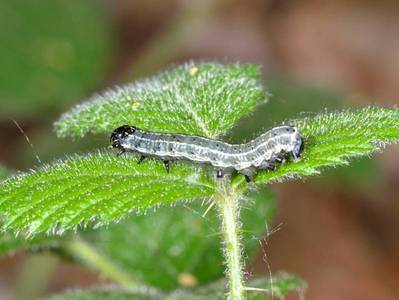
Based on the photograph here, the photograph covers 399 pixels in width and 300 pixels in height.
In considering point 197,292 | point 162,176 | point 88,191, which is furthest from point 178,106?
point 197,292

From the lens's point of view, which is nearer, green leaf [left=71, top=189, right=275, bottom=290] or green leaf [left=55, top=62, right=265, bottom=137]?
green leaf [left=55, top=62, right=265, bottom=137]

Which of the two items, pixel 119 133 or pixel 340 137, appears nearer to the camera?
pixel 340 137

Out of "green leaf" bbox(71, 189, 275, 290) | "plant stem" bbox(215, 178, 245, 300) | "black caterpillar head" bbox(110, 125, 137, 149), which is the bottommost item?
"plant stem" bbox(215, 178, 245, 300)

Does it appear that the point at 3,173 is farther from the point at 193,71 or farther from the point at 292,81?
the point at 292,81

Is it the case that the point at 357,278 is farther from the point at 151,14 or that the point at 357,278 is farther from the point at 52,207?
the point at 52,207

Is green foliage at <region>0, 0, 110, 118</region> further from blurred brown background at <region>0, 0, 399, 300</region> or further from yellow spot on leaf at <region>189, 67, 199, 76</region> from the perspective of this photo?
yellow spot on leaf at <region>189, 67, 199, 76</region>

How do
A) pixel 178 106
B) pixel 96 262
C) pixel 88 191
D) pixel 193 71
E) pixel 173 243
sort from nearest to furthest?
pixel 88 191
pixel 178 106
pixel 193 71
pixel 96 262
pixel 173 243

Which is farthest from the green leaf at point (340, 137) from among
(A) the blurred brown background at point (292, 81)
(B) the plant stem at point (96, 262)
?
(A) the blurred brown background at point (292, 81)

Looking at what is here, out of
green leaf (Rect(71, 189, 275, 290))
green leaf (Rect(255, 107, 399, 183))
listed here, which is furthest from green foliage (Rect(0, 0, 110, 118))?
green leaf (Rect(255, 107, 399, 183))
